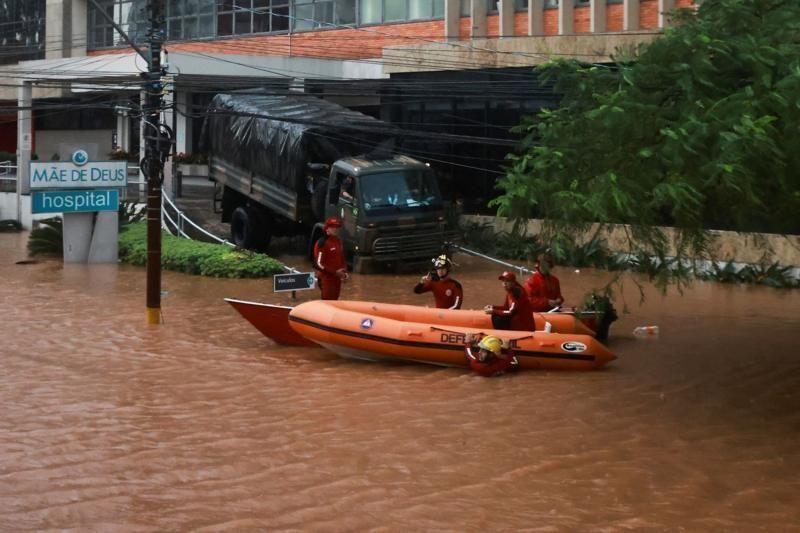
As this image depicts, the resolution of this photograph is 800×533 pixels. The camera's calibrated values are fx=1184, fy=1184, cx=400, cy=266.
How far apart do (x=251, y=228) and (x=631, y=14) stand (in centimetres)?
1053

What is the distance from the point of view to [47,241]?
1128 inches

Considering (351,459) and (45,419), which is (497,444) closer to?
(351,459)

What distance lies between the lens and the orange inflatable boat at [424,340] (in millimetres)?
14688

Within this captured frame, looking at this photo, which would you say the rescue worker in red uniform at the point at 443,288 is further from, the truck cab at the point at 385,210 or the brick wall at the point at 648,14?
the brick wall at the point at 648,14

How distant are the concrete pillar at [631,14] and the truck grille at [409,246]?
781 centimetres

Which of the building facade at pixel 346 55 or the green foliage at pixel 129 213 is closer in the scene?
the building facade at pixel 346 55

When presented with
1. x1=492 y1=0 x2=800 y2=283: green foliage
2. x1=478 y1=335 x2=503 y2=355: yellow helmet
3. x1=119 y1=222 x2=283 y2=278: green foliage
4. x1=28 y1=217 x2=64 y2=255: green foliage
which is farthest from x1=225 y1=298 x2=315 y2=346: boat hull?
x1=28 y1=217 x2=64 y2=255: green foliage

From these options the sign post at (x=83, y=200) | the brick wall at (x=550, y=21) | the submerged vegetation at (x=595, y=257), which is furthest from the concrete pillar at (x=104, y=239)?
the brick wall at (x=550, y=21)

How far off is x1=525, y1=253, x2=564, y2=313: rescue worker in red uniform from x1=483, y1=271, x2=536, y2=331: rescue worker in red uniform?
126 cm

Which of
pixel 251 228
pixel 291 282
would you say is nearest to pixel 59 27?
pixel 251 228

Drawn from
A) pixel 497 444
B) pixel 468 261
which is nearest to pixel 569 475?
pixel 497 444

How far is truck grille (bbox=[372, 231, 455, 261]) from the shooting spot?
24.2 meters

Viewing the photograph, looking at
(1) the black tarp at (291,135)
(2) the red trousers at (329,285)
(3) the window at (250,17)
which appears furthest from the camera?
(3) the window at (250,17)

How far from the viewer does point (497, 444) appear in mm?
11438
